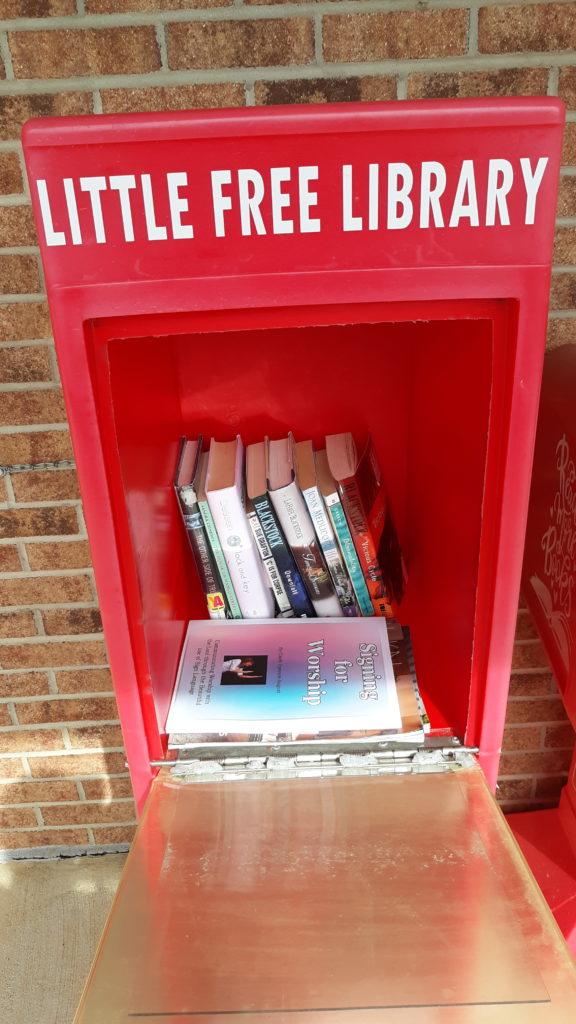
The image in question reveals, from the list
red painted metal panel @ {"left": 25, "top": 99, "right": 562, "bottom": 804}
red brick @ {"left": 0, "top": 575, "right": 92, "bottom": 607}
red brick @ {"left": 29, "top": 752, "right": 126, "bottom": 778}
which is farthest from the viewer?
red brick @ {"left": 29, "top": 752, "right": 126, "bottom": 778}

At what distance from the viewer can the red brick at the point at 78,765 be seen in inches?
70.7

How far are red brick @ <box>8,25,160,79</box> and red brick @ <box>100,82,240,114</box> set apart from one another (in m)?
0.03

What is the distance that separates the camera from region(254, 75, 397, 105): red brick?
1.24m

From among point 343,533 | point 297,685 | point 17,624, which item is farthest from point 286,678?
point 17,624

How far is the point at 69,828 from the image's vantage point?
74.1 inches

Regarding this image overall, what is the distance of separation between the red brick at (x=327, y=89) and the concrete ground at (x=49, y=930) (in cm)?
195

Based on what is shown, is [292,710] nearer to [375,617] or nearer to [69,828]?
[375,617]

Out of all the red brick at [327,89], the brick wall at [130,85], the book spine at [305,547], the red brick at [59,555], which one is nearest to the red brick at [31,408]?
the brick wall at [130,85]

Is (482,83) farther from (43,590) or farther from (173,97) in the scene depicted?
(43,590)

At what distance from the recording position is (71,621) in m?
1.64

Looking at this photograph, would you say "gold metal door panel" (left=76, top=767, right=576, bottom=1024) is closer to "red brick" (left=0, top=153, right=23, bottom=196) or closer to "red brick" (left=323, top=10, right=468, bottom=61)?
"red brick" (left=0, top=153, right=23, bottom=196)

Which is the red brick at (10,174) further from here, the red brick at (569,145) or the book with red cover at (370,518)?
the red brick at (569,145)

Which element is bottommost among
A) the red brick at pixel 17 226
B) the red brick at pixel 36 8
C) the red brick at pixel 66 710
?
the red brick at pixel 66 710

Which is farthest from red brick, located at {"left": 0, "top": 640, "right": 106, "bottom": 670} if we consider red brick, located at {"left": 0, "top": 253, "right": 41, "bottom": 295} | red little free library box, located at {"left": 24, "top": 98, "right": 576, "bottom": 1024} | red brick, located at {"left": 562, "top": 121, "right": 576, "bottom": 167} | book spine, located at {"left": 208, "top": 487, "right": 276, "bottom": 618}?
red brick, located at {"left": 562, "top": 121, "right": 576, "bottom": 167}
